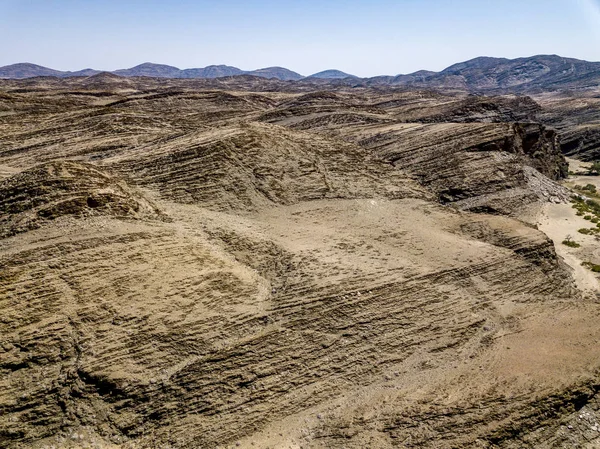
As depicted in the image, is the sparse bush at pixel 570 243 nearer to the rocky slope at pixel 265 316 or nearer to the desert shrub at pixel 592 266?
the desert shrub at pixel 592 266

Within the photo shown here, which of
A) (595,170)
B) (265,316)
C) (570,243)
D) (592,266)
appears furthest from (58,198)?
(595,170)

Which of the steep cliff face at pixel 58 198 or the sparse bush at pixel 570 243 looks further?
the sparse bush at pixel 570 243

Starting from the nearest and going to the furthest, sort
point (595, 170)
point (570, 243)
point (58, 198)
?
point (58, 198)
point (570, 243)
point (595, 170)

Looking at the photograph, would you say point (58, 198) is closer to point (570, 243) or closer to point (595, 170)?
point (570, 243)

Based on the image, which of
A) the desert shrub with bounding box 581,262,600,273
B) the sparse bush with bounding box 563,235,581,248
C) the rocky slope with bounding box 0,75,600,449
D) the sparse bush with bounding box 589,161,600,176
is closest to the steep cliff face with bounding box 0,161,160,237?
the rocky slope with bounding box 0,75,600,449

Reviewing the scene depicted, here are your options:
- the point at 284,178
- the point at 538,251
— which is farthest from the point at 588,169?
the point at 284,178

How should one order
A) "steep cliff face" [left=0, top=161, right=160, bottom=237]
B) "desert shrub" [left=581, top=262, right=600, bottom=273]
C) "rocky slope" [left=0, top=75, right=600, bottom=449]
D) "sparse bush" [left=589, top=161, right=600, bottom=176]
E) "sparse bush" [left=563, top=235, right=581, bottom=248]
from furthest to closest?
"sparse bush" [left=589, top=161, right=600, bottom=176] < "sparse bush" [left=563, top=235, right=581, bottom=248] < "desert shrub" [left=581, top=262, right=600, bottom=273] < "steep cliff face" [left=0, top=161, right=160, bottom=237] < "rocky slope" [left=0, top=75, right=600, bottom=449]

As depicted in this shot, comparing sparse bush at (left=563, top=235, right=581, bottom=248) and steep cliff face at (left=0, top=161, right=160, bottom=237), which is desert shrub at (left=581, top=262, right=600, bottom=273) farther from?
steep cliff face at (left=0, top=161, right=160, bottom=237)

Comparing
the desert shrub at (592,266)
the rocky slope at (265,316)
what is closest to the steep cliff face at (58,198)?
the rocky slope at (265,316)
